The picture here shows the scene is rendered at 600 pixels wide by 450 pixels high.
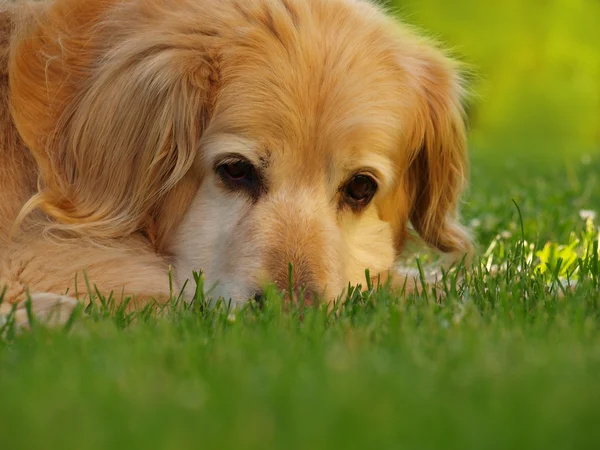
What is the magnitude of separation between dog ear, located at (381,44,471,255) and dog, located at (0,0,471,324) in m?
0.09

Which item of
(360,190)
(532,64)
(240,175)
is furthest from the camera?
(532,64)

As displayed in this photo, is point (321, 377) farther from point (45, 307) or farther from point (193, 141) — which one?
point (193, 141)

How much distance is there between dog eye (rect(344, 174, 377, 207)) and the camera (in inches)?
140

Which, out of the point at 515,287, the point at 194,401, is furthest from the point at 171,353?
the point at 515,287

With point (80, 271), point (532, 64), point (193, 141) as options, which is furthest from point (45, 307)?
point (532, 64)

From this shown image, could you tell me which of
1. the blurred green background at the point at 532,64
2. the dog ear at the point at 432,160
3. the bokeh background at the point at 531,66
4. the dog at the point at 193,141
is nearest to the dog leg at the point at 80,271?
the dog at the point at 193,141

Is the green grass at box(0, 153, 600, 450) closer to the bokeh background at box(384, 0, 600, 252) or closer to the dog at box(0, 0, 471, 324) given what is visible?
the dog at box(0, 0, 471, 324)

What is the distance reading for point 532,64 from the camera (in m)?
12.9

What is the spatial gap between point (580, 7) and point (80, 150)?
1067 cm

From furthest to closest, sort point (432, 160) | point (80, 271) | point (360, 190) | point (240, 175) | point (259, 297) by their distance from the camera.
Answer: point (432, 160) → point (360, 190) → point (240, 175) → point (80, 271) → point (259, 297)

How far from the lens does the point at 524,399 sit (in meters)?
1.67

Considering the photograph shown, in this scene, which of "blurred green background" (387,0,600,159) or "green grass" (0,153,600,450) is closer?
"green grass" (0,153,600,450)

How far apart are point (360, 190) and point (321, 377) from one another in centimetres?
183

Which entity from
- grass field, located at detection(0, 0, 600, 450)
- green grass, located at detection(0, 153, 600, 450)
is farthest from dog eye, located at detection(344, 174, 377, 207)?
green grass, located at detection(0, 153, 600, 450)
